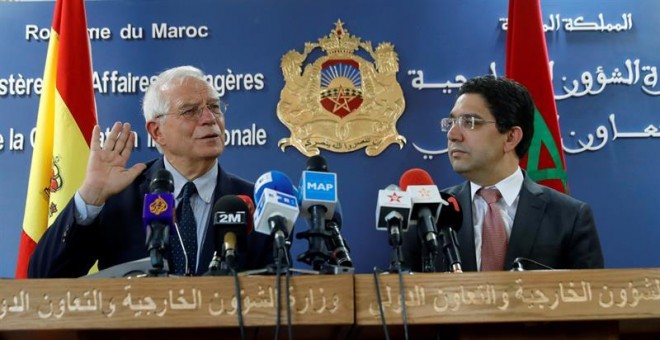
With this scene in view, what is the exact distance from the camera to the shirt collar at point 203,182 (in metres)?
2.96

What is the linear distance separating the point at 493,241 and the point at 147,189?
44.9 inches

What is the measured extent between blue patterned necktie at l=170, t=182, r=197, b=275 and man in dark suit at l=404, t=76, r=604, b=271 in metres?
0.68

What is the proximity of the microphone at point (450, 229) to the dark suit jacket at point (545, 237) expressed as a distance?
51 cm

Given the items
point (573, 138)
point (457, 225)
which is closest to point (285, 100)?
point (573, 138)

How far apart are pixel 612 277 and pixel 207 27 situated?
9.94 feet

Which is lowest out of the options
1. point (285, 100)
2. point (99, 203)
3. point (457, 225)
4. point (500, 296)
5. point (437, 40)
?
point (500, 296)

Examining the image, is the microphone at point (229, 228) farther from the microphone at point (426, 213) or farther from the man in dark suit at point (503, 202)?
the man in dark suit at point (503, 202)

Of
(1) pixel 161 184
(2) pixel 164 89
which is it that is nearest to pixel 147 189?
(2) pixel 164 89

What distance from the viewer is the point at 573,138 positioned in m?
4.20

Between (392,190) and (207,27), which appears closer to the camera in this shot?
(392,190)

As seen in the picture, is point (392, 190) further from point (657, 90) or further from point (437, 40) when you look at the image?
point (657, 90)

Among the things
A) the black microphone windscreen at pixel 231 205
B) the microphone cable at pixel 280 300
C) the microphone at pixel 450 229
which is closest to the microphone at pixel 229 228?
the black microphone windscreen at pixel 231 205

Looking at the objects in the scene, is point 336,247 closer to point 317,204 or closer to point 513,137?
point 317,204

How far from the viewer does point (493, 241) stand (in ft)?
9.17
